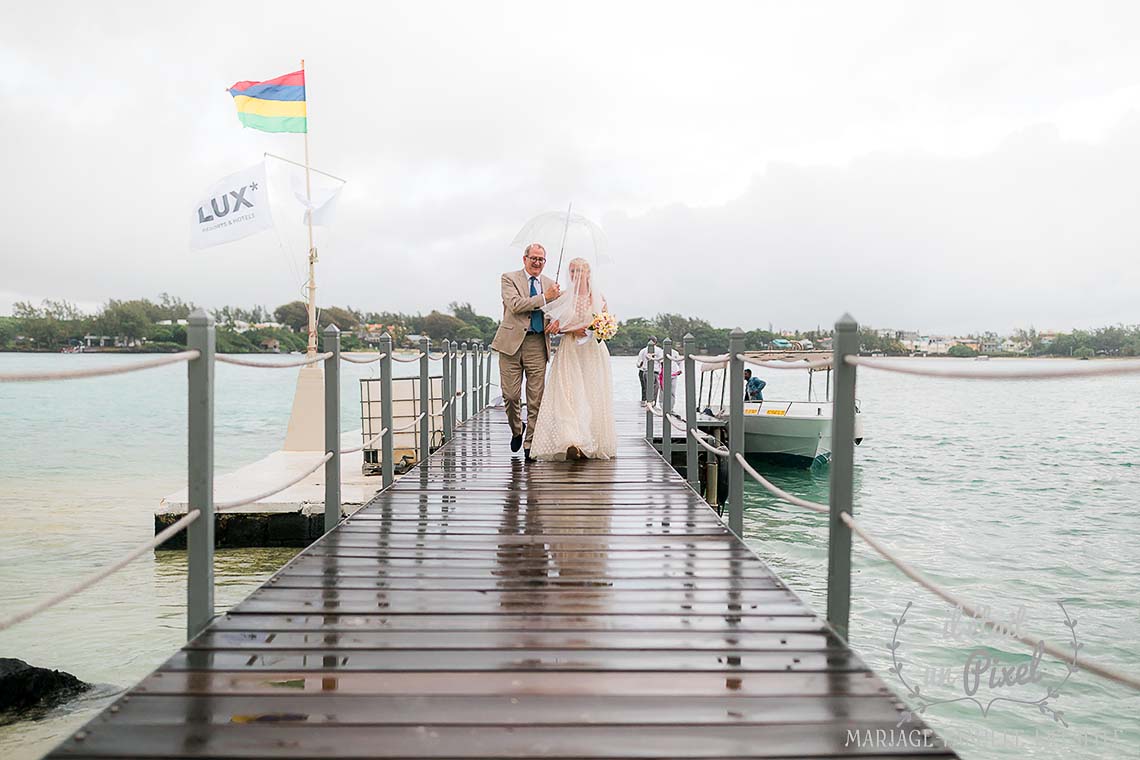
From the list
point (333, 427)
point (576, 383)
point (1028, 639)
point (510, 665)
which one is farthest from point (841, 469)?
point (576, 383)

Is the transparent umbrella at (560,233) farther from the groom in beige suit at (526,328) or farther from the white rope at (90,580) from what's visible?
the white rope at (90,580)

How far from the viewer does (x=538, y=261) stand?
795cm

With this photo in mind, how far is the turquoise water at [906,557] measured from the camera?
6953mm

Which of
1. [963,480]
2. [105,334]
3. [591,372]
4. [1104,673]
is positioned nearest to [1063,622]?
[591,372]

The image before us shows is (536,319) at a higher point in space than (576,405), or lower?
higher

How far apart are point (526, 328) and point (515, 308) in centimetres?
24

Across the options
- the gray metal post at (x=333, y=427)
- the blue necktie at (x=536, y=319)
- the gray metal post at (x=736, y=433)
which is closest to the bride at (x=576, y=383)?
the blue necktie at (x=536, y=319)

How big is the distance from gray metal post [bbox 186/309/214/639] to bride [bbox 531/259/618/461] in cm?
472

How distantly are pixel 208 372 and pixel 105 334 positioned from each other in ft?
139

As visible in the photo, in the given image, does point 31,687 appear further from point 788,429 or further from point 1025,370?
point 788,429

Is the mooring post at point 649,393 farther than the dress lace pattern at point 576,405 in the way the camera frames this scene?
Yes

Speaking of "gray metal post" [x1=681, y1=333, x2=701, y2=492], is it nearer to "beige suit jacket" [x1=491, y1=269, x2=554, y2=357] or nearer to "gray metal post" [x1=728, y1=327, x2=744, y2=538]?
"beige suit jacket" [x1=491, y1=269, x2=554, y2=357]

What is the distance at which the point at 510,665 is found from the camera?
9.50 feet

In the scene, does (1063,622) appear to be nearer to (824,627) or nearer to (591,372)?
(591,372)
